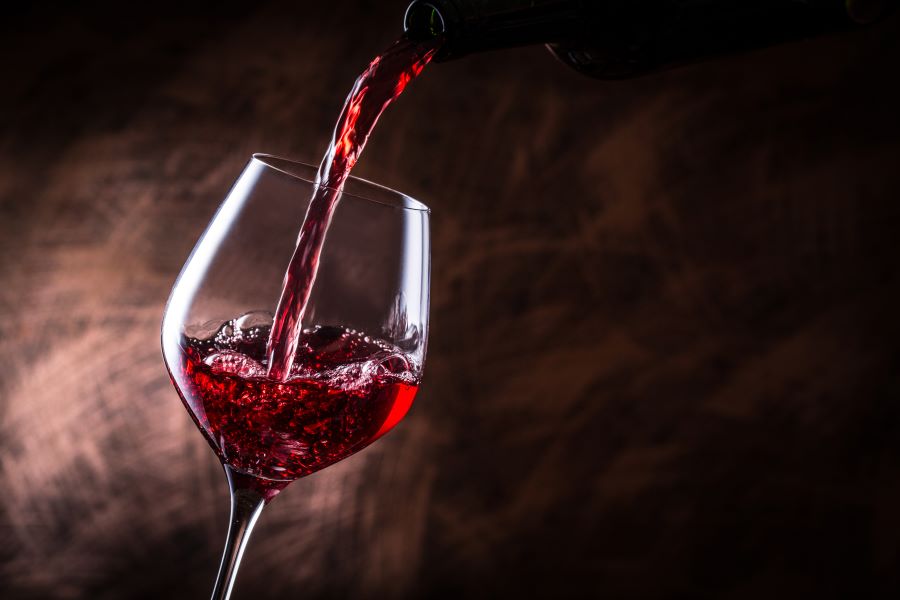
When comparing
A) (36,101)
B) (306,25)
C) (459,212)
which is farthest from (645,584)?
(36,101)

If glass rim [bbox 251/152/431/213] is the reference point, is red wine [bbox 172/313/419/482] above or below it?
below

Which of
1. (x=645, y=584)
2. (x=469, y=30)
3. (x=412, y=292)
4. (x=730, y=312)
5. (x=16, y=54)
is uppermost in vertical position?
(x=16, y=54)

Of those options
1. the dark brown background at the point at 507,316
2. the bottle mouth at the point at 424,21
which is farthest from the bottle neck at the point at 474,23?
the dark brown background at the point at 507,316

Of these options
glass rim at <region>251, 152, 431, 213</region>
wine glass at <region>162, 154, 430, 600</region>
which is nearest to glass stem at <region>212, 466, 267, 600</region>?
wine glass at <region>162, 154, 430, 600</region>

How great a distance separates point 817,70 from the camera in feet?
5.73

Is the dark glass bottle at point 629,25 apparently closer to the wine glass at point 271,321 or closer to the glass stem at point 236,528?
the wine glass at point 271,321

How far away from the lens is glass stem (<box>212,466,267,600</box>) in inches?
18.4

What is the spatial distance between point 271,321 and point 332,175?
0.29 feet

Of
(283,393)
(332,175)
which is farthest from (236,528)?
(332,175)

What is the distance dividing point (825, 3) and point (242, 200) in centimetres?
36

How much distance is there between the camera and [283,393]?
0.52 meters

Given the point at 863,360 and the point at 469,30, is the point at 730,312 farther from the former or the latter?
the point at 469,30

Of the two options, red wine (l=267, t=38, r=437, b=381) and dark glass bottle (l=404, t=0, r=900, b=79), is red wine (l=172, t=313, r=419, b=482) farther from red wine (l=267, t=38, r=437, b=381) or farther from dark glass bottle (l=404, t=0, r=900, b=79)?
dark glass bottle (l=404, t=0, r=900, b=79)

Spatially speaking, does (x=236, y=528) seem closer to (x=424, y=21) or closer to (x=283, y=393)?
(x=283, y=393)
